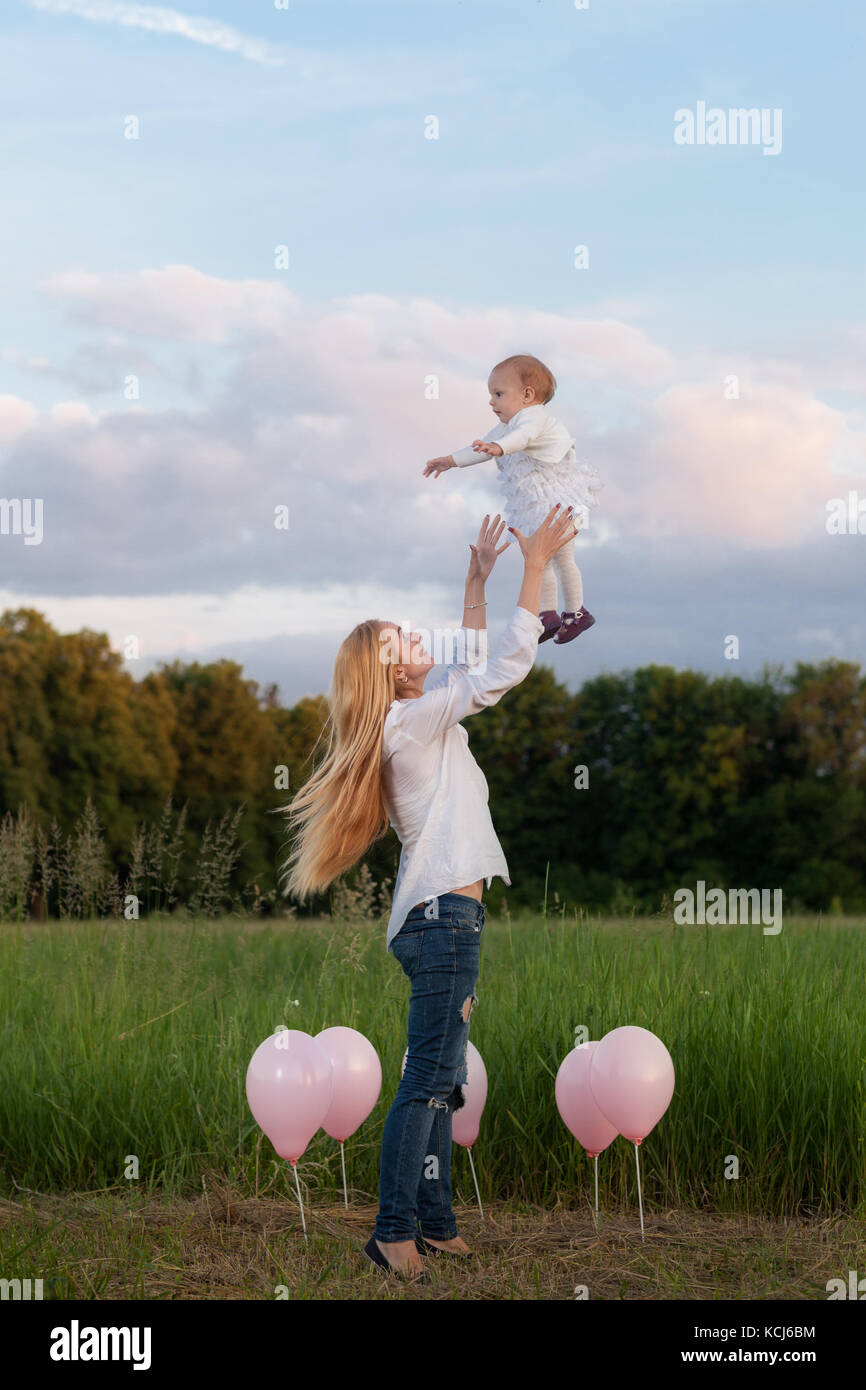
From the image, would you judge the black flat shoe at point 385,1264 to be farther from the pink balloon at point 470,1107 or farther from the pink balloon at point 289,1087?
the pink balloon at point 470,1107

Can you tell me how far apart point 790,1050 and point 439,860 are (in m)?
2.13

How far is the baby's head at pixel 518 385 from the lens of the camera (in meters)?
4.11

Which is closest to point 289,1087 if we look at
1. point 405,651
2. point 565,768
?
point 405,651

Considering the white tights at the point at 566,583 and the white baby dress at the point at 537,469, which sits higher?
the white baby dress at the point at 537,469

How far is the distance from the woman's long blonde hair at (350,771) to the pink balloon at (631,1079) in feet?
3.55

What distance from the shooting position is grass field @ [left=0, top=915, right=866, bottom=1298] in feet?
13.4

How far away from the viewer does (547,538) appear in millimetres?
3834

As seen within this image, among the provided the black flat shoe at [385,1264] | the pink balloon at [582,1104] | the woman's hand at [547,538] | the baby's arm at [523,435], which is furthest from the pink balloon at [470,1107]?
the baby's arm at [523,435]

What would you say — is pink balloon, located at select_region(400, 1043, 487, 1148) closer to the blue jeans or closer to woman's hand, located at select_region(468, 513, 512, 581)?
the blue jeans

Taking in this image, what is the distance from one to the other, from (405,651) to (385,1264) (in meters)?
1.91

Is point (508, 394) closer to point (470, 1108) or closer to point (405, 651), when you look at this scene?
point (405, 651)

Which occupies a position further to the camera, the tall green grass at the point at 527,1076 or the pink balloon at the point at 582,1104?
the tall green grass at the point at 527,1076
